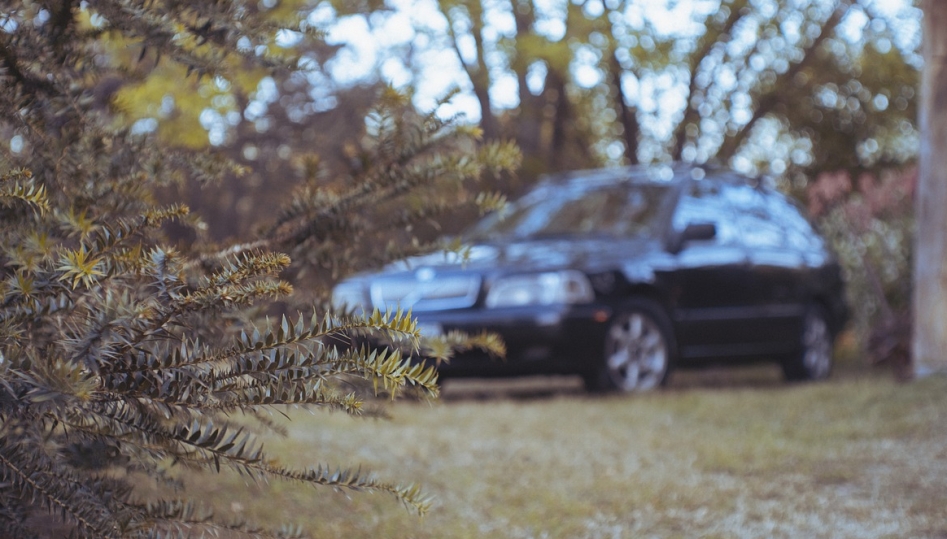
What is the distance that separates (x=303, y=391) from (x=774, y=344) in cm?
720

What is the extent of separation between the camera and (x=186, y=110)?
424 inches

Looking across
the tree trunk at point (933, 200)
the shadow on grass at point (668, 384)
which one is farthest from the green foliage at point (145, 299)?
the tree trunk at point (933, 200)

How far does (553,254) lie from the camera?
7.29m

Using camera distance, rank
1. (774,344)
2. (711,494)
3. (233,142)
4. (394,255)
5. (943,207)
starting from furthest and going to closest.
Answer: (233,142) < (774,344) < (943,207) < (711,494) < (394,255)

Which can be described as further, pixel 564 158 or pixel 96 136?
pixel 564 158

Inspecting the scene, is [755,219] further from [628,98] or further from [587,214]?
[628,98]

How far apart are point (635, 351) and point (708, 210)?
1457 millimetres

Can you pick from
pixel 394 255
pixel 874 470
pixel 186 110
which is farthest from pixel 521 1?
pixel 394 255

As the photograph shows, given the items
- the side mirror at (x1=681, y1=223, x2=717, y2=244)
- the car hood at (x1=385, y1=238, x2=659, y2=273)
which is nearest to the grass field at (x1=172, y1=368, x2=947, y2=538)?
the car hood at (x1=385, y1=238, x2=659, y2=273)

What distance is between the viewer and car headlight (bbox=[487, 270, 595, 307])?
6902 millimetres

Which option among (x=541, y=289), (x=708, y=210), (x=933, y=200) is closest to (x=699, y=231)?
(x=708, y=210)

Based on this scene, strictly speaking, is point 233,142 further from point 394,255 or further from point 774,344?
point 394,255

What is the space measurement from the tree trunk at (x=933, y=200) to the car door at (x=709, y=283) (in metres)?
1.50

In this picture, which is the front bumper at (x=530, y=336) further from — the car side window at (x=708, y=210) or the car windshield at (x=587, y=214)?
the car side window at (x=708, y=210)
